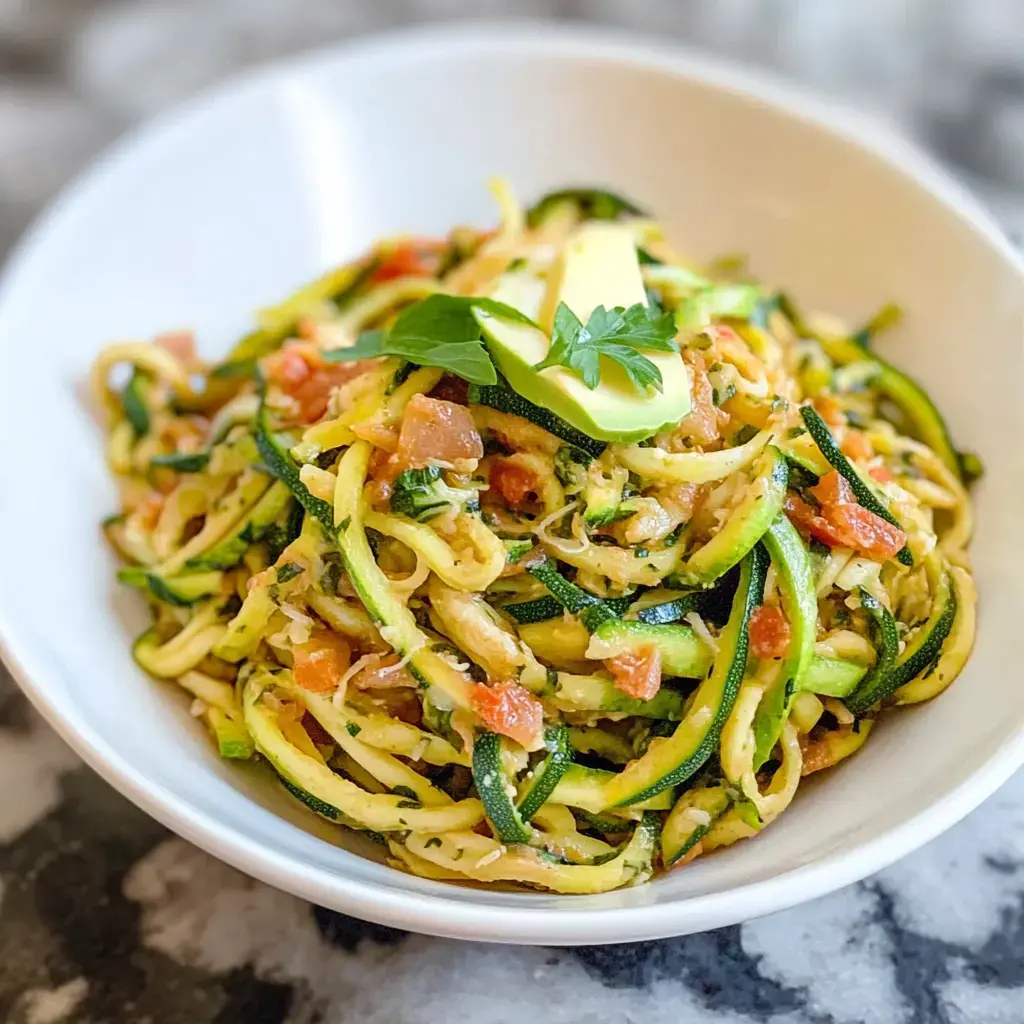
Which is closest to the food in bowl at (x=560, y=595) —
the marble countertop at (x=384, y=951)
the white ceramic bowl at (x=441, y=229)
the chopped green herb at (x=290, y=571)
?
the chopped green herb at (x=290, y=571)

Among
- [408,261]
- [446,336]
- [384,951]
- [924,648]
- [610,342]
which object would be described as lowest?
[384,951]

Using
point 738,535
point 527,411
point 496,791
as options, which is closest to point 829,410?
point 738,535

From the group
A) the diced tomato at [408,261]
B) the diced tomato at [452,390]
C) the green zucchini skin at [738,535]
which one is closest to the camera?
the green zucchini skin at [738,535]

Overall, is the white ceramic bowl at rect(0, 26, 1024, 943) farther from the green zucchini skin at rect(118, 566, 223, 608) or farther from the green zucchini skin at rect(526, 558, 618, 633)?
the green zucchini skin at rect(526, 558, 618, 633)

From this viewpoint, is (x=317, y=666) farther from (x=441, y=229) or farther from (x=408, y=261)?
(x=441, y=229)

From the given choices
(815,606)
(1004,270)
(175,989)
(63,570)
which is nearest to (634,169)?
(1004,270)

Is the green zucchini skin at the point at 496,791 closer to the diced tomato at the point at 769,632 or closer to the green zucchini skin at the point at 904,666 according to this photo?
the diced tomato at the point at 769,632
